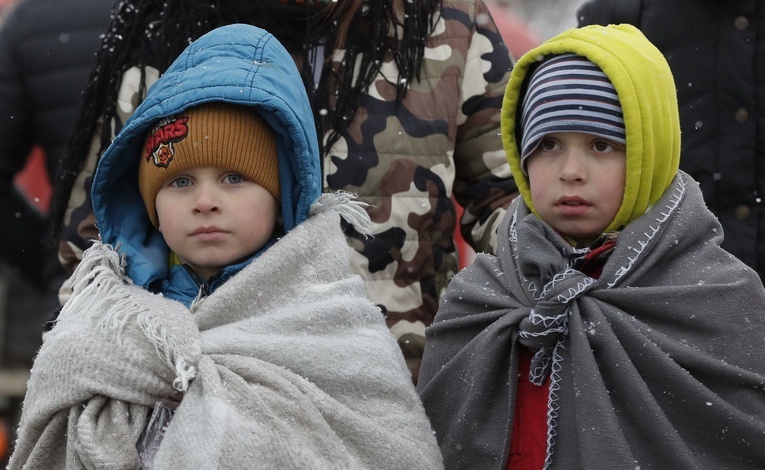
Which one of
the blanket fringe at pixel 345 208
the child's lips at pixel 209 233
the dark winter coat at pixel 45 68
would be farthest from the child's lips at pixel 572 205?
the dark winter coat at pixel 45 68

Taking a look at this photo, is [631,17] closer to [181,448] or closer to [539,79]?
[539,79]

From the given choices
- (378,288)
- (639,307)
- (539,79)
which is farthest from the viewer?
(378,288)

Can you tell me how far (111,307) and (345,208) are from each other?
0.65 metres

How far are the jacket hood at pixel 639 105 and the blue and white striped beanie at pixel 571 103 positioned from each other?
0.11 feet

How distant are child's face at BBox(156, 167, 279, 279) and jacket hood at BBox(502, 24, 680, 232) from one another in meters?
0.84

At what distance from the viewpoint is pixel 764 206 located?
14.5ft

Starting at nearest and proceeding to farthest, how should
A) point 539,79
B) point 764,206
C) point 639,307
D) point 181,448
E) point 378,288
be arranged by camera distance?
1. point 181,448
2. point 639,307
3. point 539,79
4. point 378,288
5. point 764,206

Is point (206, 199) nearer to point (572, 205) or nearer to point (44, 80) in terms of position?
point (572, 205)

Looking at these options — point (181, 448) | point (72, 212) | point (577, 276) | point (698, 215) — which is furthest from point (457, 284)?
point (72, 212)

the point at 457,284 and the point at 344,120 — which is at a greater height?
the point at 344,120

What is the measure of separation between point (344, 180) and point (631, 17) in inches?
46.3

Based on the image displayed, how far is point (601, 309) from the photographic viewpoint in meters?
3.42

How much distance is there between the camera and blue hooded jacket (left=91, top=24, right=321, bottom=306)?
348cm

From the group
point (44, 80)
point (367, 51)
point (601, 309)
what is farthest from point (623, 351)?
point (44, 80)
